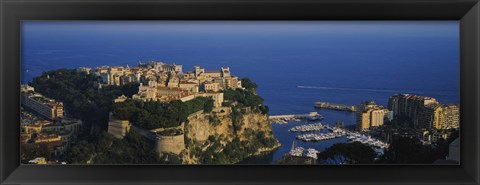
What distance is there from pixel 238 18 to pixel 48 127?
0.88 metres

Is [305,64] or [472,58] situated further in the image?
[305,64]

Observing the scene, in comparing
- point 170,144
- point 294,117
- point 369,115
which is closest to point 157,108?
point 170,144

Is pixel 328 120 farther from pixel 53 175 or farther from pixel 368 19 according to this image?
pixel 53 175

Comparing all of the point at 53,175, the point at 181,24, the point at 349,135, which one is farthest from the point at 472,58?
the point at 53,175

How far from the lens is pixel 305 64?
2555mm

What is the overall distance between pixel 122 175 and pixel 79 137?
240 mm

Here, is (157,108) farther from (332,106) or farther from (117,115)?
(332,106)

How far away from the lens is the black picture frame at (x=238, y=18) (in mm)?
2344

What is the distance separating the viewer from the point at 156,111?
2.54 metres

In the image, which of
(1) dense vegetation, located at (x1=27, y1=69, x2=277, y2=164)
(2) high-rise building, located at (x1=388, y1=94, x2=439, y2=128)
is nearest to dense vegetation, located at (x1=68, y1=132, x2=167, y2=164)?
(1) dense vegetation, located at (x1=27, y1=69, x2=277, y2=164)

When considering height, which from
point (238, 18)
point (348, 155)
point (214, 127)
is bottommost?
point (348, 155)

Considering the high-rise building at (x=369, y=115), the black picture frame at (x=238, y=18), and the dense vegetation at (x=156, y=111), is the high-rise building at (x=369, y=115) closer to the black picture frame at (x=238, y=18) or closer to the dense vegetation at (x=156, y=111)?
the black picture frame at (x=238, y=18)

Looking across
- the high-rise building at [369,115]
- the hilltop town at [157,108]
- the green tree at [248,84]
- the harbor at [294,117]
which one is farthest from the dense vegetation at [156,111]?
the high-rise building at [369,115]

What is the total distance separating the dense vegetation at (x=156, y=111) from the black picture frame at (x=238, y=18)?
0.18 metres
